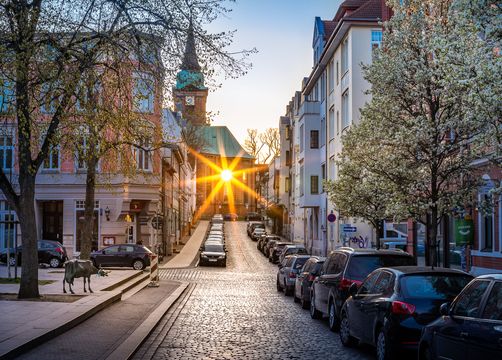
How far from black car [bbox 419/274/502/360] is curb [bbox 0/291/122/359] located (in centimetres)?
580

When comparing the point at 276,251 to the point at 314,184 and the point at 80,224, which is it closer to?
the point at 314,184

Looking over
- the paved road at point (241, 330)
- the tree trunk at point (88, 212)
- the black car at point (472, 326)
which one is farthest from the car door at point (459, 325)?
the tree trunk at point (88, 212)

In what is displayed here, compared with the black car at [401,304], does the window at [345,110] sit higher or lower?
higher

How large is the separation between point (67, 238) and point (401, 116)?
3024 centimetres

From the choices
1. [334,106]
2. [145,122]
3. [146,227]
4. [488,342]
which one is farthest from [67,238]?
[488,342]

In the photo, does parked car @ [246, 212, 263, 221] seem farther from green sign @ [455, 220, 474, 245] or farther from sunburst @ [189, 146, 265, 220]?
green sign @ [455, 220, 474, 245]

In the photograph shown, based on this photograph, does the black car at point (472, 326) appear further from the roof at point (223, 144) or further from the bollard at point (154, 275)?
the roof at point (223, 144)

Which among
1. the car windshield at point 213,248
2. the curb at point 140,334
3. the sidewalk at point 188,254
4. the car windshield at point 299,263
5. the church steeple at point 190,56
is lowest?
the sidewalk at point 188,254

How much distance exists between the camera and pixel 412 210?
2089cm

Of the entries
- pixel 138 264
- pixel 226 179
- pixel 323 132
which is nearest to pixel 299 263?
pixel 138 264

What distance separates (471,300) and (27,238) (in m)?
13.1

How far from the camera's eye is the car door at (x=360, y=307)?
1270 cm

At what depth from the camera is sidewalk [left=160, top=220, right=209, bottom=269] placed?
4871 cm

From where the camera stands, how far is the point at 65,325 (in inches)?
577
